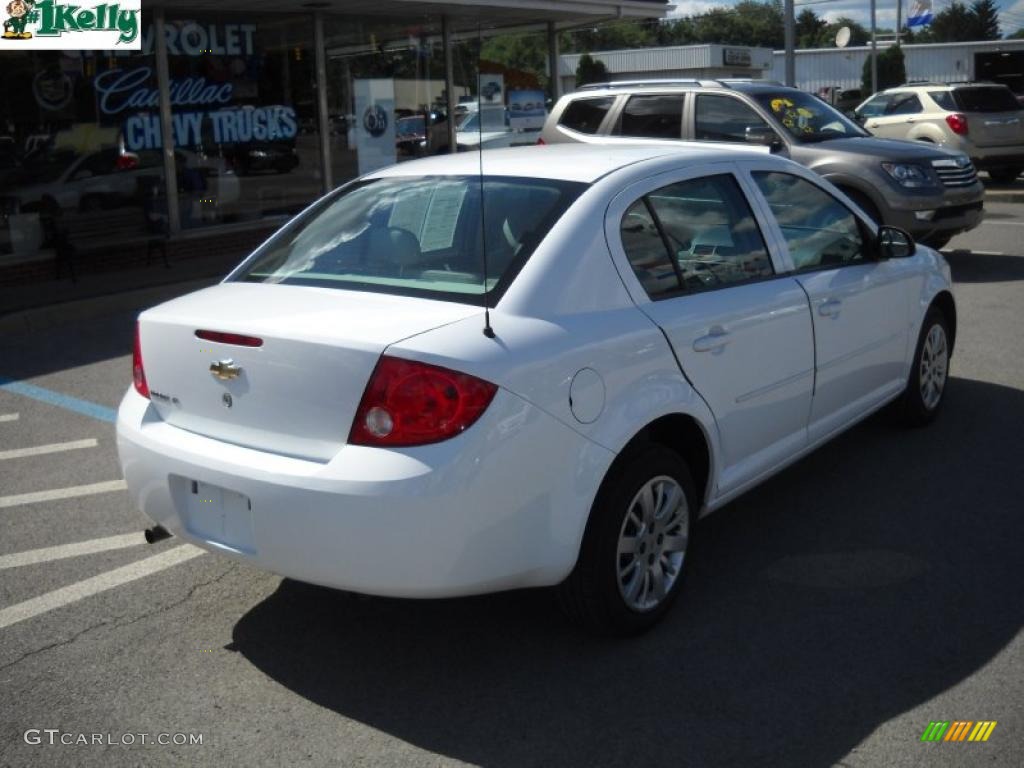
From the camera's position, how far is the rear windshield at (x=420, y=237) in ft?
13.1

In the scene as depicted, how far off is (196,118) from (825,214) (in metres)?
10.2

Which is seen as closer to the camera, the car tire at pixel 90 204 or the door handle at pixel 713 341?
the door handle at pixel 713 341

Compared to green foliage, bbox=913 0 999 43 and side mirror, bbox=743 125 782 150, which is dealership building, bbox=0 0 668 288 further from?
green foliage, bbox=913 0 999 43

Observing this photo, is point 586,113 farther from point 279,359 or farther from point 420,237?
point 279,359

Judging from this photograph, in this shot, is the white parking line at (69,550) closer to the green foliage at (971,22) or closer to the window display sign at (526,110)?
the window display sign at (526,110)

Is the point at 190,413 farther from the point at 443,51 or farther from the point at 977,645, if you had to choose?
the point at 443,51

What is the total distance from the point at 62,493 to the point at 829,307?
3807 mm

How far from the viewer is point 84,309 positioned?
10750 mm

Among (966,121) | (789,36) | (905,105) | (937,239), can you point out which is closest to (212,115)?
(937,239)

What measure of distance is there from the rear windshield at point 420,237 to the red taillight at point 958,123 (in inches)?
653

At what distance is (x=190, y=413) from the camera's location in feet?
12.8

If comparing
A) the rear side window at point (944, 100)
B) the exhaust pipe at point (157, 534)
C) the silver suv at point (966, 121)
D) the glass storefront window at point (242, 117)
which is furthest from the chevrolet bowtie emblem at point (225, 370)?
the rear side window at point (944, 100)

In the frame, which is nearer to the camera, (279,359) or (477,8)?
(279,359)

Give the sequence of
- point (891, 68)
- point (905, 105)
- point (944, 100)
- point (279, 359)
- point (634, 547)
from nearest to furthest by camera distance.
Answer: point (279, 359) < point (634, 547) < point (944, 100) < point (905, 105) < point (891, 68)
